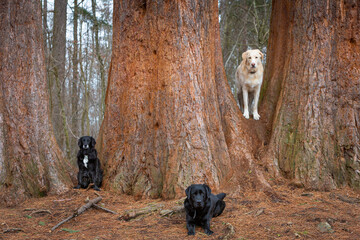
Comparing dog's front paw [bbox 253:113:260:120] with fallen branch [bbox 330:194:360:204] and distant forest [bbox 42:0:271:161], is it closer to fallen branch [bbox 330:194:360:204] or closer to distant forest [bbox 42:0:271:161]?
fallen branch [bbox 330:194:360:204]

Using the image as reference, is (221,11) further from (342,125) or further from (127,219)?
(127,219)

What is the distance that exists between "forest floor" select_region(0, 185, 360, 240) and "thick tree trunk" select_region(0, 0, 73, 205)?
18.7 inches

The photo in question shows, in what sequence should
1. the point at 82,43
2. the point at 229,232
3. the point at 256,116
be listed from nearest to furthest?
the point at 229,232
the point at 256,116
the point at 82,43

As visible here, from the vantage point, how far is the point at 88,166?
6727 mm

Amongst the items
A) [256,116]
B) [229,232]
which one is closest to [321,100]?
[256,116]

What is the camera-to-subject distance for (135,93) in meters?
6.68

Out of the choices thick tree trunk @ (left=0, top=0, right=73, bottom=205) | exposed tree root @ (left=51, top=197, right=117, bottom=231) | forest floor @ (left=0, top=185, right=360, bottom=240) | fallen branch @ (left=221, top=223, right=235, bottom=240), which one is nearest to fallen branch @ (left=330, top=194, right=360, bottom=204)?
forest floor @ (left=0, top=185, right=360, bottom=240)

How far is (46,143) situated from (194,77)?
11.2 feet

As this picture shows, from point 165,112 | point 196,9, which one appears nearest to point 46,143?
point 165,112

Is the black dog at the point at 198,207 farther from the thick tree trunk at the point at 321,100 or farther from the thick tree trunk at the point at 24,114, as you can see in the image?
the thick tree trunk at the point at 24,114

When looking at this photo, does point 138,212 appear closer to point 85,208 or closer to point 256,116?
point 85,208

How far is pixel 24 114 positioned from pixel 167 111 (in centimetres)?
297

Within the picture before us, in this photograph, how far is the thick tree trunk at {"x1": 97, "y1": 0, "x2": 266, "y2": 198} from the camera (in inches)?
240

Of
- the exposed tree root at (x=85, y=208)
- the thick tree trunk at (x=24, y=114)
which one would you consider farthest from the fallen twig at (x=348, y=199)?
the thick tree trunk at (x=24, y=114)
